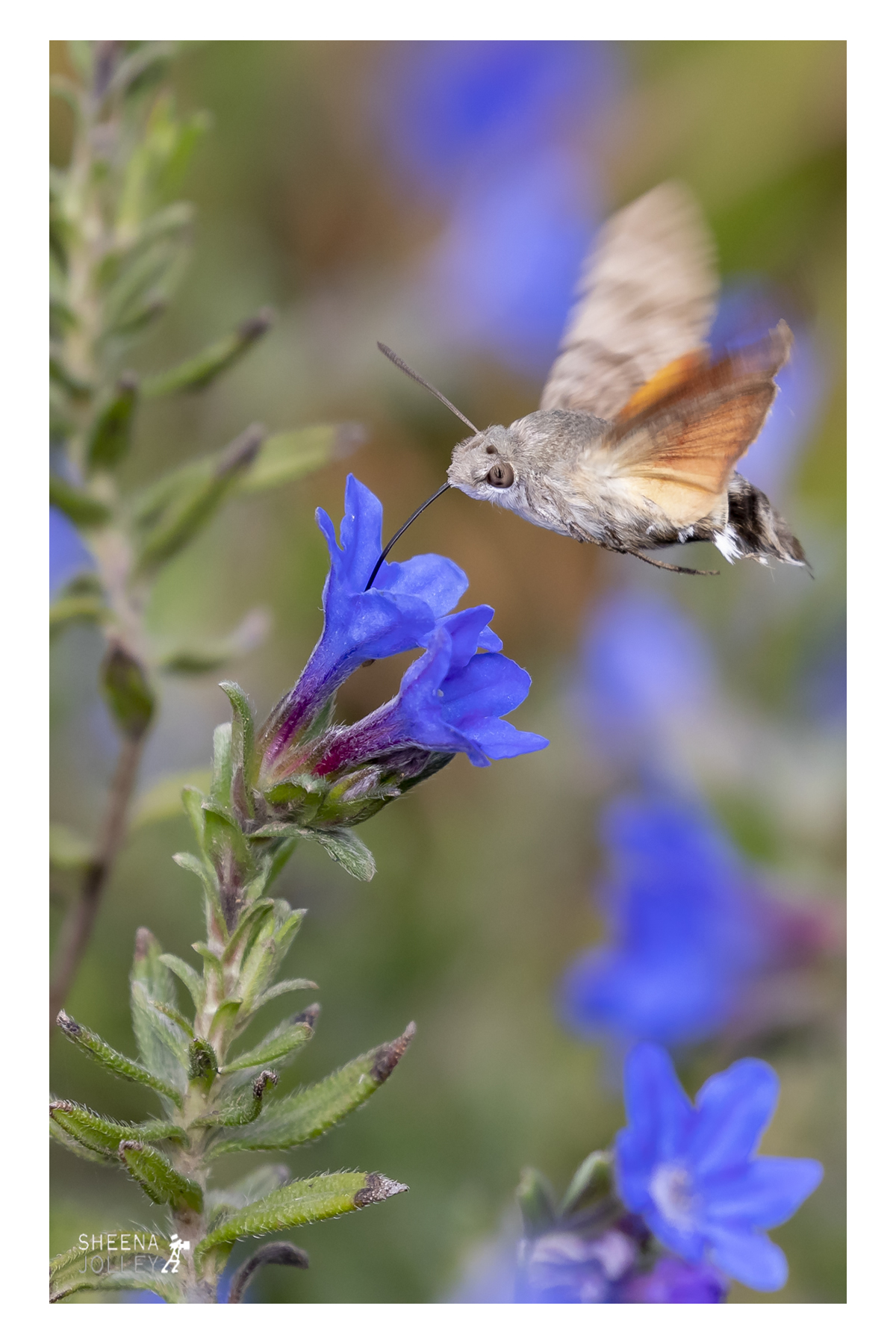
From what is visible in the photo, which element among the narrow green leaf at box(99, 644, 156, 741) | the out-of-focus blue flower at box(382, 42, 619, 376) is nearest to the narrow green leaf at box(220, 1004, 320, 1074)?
the narrow green leaf at box(99, 644, 156, 741)

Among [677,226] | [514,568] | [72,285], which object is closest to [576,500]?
[677,226]

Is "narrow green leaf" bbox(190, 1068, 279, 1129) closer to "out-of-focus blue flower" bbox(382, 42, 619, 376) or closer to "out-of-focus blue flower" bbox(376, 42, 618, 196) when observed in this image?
"out-of-focus blue flower" bbox(376, 42, 618, 196)

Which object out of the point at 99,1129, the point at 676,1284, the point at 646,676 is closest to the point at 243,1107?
the point at 99,1129

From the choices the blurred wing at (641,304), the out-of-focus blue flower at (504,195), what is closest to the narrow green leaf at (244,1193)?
the blurred wing at (641,304)

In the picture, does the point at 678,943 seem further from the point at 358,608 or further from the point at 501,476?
the point at 358,608

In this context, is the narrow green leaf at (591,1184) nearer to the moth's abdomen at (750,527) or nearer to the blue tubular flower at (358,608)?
the blue tubular flower at (358,608)

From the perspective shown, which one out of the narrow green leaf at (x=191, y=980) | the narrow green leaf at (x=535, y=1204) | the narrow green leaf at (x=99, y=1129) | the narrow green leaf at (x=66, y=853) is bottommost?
the narrow green leaf at (x=535, y=1204)
